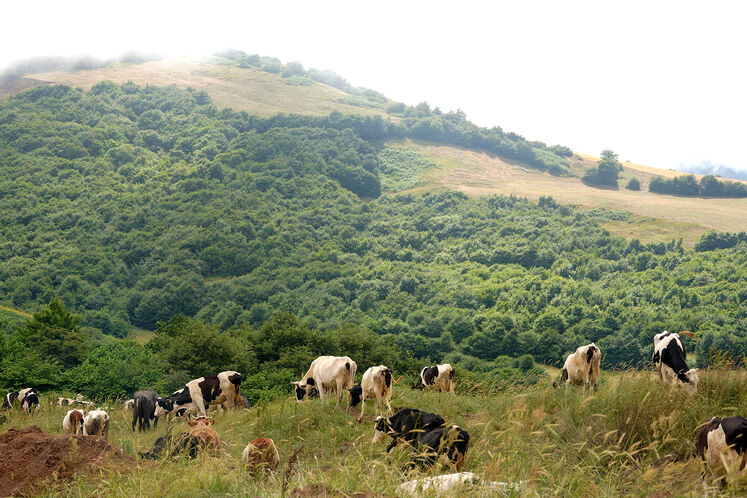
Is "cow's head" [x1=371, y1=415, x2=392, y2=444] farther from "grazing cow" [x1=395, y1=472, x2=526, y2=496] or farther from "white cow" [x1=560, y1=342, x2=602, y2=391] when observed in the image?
"white cow" [x1=560, y1=342, x2=602, y2=391]

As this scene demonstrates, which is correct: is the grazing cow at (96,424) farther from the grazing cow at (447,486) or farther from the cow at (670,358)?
the cow at (670,358)

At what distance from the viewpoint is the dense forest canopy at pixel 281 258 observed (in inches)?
1467

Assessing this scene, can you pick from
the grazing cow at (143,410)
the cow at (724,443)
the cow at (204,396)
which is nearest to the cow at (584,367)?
the cow at (724,443)

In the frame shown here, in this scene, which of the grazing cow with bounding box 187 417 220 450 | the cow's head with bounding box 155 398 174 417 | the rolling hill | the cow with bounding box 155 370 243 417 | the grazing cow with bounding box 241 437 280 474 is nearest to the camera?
the grazing cow with bounding box 241 437 280 474

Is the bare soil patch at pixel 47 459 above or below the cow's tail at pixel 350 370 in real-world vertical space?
above

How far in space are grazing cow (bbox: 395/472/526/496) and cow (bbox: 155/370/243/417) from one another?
11443mm

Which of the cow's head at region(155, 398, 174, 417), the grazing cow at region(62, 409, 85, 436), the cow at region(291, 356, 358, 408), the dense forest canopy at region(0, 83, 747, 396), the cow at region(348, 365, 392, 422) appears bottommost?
the dense forest canopy at region(0, 83, 747, 396)

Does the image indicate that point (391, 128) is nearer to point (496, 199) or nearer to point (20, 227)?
point (496, 199)

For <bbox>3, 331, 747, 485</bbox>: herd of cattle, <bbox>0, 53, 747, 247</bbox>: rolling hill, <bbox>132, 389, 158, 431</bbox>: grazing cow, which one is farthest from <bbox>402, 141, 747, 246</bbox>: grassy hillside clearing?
<bbox>132, 389, 158, 431</bbox>: grazing cow

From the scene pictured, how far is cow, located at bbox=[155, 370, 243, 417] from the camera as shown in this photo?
15.9m

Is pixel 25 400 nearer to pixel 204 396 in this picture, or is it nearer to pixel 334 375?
pixel 204 396

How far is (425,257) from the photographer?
10506cm

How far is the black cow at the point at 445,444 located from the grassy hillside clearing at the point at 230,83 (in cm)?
15713

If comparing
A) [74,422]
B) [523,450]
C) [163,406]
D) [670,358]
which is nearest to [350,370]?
[163,406]
